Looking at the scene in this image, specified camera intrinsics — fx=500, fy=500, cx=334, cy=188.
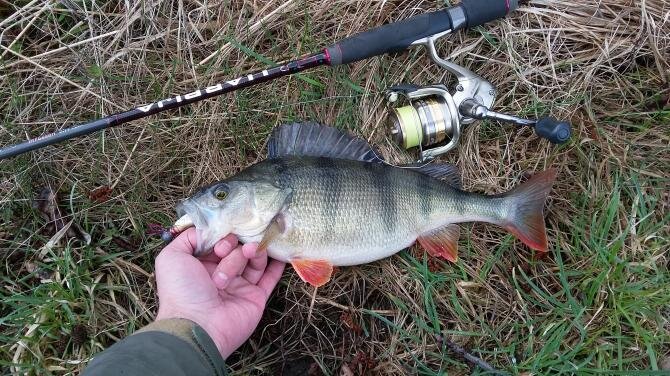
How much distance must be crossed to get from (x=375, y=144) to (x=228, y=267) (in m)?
1.13

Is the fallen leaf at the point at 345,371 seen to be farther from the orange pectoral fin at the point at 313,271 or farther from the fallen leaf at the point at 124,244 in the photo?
the fallen leaf at the point at 124,244

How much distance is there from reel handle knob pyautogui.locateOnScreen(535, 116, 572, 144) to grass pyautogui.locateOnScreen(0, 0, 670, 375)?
1.01 feet

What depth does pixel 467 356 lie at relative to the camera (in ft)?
8.75

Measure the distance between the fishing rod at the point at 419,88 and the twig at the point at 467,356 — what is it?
101cm

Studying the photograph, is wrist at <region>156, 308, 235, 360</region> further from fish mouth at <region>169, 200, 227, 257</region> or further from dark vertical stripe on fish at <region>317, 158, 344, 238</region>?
dark vertical stripe on fish at <region>317, 158, 344, 238</region>

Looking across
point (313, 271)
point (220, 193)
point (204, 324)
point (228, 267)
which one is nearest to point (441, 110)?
point (313, 271)

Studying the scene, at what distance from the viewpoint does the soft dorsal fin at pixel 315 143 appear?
8.77 ft

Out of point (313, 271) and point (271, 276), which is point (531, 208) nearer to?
point (313, 271)

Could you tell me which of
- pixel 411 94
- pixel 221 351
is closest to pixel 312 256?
pixel 221 351

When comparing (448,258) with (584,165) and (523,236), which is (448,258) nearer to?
(523,236)

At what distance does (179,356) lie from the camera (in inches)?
80.1

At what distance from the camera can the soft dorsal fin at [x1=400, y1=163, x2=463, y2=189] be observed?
2.76m

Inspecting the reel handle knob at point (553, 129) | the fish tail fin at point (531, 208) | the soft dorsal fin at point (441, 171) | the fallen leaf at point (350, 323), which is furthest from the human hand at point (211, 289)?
the reel handle knob at point (553, 129)

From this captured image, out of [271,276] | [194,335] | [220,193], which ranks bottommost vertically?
[271,276]
